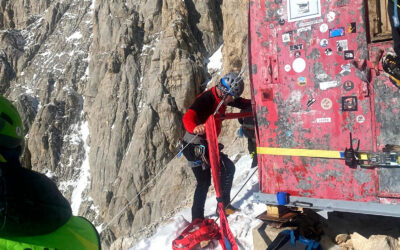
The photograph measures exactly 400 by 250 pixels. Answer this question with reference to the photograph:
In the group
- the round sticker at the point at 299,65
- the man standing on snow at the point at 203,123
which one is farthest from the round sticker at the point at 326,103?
the man standing on snow at the point at 203,123

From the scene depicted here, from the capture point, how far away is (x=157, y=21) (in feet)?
93.6

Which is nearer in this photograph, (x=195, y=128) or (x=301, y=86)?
(x=301, y=86)

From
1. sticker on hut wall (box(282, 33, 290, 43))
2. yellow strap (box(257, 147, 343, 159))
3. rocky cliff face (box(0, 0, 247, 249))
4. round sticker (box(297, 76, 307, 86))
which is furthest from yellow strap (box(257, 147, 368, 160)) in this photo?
rocky cliff face (box(0, 0, 247, 249))

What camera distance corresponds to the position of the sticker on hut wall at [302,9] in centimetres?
387

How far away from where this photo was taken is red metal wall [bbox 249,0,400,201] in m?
3.69

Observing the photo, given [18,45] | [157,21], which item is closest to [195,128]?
[157,21]

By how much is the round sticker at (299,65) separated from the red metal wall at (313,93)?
0.04 feet

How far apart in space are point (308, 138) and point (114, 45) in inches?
1111

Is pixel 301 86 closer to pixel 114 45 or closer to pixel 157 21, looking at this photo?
pixel 157 21

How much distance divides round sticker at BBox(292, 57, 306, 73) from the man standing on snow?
1.21 metres

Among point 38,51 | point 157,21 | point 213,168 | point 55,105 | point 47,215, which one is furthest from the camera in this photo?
point 38,51

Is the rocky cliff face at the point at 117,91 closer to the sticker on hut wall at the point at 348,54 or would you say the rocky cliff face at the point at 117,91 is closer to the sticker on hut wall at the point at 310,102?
the sticker on hut wall at the point at 310,102

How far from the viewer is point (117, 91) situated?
28562 millimetres

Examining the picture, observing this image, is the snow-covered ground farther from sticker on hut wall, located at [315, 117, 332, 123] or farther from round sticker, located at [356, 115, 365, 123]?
round sticker, located at [356, 115, 365, 123]
